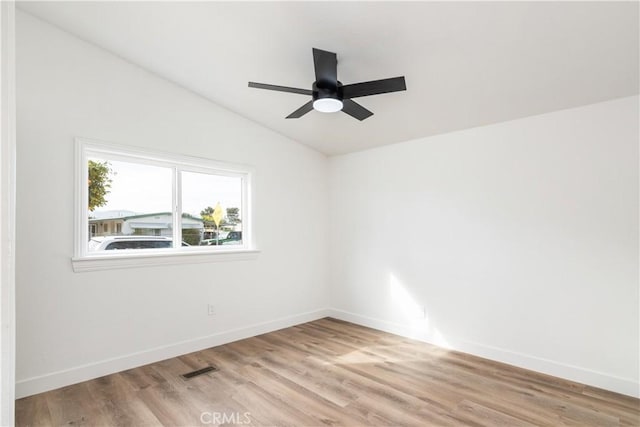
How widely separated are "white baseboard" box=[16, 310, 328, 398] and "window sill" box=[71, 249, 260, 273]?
2.64ft

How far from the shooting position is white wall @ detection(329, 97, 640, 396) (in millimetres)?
2701

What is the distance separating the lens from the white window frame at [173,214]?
296cm

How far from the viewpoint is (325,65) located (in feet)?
7.54

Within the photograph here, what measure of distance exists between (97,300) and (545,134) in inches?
164

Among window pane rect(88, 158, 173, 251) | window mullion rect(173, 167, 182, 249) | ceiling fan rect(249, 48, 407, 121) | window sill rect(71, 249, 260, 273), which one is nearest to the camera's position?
ceiling fan rect(249, 48, 407, 121)

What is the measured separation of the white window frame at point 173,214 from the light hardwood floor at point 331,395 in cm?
98

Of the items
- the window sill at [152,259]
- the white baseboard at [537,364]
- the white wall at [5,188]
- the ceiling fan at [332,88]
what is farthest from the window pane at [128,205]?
the white baseboard at [537,364]

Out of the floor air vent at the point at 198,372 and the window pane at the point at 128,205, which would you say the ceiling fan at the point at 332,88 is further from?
the floor air vent at the point at 198,372

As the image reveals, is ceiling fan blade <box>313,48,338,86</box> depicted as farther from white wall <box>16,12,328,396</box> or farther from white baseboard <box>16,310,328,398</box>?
white baseboard <box>16,310,328,398</box>

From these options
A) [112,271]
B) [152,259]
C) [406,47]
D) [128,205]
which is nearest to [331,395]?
[152,259]

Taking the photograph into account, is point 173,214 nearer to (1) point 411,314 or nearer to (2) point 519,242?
(1) point 411,314

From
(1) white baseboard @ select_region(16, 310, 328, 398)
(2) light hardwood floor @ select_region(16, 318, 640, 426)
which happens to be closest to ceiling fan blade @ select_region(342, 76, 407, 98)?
(2) light hardwood floor @ select_region(16, 318, 640, 426)

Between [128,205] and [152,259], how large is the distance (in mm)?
564

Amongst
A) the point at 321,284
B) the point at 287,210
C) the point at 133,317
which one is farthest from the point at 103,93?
the point at 321,284
